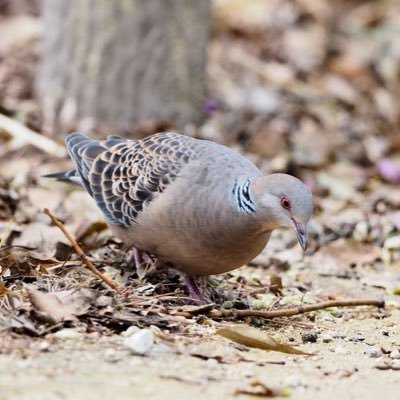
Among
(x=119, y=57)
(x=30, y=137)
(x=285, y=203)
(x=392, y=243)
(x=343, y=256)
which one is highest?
(x=119, y=57)

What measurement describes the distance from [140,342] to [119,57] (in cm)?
513

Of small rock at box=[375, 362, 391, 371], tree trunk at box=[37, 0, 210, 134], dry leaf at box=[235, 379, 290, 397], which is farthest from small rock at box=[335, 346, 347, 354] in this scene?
tree trunk at box=[37, 0, 210, 134]

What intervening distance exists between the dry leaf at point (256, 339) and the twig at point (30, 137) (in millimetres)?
4166

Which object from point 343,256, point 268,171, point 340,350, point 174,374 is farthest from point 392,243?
point 174,374

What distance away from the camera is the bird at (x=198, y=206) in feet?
14.1

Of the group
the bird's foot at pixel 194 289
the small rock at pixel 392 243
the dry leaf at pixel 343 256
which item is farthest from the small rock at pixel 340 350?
the small rock at pixel 392 243

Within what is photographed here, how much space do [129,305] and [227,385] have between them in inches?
37.7

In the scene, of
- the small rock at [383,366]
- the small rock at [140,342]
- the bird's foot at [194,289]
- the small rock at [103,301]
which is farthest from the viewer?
the bird's foot at [194,289]

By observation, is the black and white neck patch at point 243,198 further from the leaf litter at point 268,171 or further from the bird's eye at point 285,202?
the leaf litter at point 268,171

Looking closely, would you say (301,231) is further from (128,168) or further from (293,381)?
(128,168)

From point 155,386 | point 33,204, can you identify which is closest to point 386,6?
point 33,204

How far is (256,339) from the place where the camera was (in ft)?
12.6

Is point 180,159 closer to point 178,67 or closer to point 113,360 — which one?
point 113,360

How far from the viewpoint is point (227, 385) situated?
10.6ft
